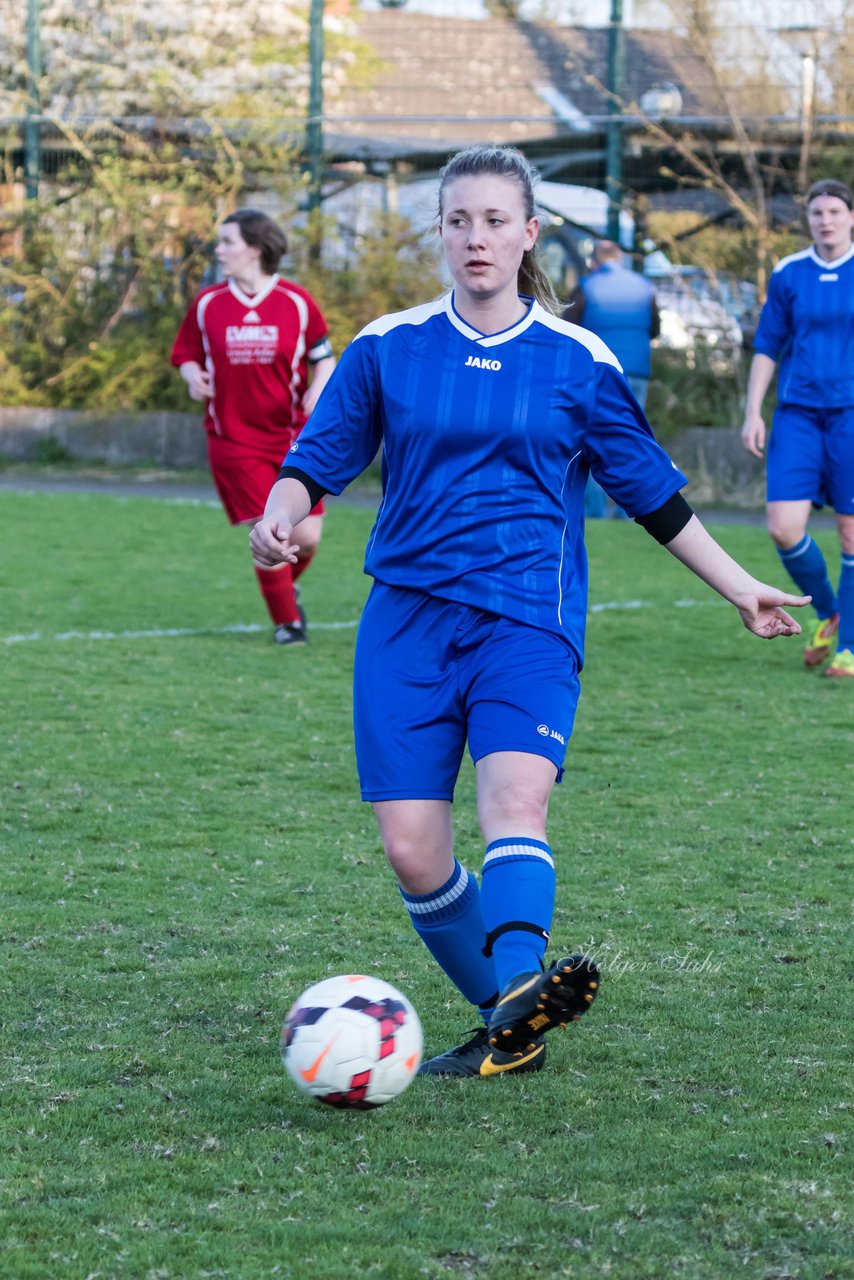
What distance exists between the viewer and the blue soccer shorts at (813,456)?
8367 mm

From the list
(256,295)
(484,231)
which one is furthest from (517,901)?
(256,295)

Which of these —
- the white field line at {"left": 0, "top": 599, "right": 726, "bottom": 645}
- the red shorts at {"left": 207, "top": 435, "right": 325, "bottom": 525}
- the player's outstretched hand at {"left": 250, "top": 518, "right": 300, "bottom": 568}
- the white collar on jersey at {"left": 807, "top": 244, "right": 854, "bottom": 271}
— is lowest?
the white field line at {"left": 0, "top": 599, "right": 726, "bottom": 645}

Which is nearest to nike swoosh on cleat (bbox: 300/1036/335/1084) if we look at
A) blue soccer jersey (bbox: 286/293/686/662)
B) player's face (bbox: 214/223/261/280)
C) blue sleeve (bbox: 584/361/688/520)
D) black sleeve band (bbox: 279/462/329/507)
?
blue soccer jersey (bbox: 286/293/686/662)

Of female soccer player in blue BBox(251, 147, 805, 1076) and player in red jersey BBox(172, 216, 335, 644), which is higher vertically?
female soccer player in blue BBox(251, 147, 805, 1076)

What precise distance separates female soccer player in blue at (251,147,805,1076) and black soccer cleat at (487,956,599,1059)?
0.23 meters

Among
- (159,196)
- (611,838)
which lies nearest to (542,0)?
(159,196)

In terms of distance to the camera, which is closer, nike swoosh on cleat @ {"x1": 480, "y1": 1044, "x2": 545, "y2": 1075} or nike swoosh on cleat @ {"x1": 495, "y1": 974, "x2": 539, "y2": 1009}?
nike swoosh on cleat @ {"x1": 495, "y1": 974, "x2": 539, "y2": 1009}

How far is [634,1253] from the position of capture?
2650mm

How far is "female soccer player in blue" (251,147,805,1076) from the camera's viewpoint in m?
3.38

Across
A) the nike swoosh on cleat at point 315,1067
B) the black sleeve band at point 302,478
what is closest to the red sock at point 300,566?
the black sleeve band at point 302,478

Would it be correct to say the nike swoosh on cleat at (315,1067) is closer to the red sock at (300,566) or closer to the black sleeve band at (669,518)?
the black sleeve band at (669,518)

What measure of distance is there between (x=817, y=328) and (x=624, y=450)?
206 inches

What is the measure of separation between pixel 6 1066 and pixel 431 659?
116cm

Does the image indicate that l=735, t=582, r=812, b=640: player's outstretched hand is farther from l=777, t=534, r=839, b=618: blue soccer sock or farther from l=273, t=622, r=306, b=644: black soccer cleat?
l=273, t=622, r=306, b=644: black soccer cleat
